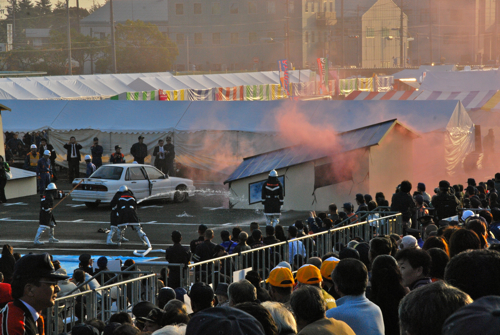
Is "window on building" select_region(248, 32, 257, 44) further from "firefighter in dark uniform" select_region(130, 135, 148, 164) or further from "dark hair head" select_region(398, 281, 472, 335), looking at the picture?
"dark hair head" select_region(398, 281, 472, 335)

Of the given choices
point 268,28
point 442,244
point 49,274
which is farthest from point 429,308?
point 268,28

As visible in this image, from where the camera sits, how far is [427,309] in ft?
8.82

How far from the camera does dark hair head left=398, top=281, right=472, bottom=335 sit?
2.66m

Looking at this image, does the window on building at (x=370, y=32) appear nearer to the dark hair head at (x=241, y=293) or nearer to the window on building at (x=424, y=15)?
the window on building at (x=424, y=15)

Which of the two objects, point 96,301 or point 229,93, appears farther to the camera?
point 229,93

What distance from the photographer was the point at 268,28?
89.8 metres

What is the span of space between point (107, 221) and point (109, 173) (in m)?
2.44

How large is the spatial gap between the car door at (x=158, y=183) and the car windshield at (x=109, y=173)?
1004 mm

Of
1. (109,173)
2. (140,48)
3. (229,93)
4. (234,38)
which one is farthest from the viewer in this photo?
(234,38)

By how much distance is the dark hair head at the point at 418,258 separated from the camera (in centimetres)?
511

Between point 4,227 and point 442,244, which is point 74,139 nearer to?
point 4,227

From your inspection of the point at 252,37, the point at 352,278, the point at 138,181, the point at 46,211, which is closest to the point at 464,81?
the point at 138,181

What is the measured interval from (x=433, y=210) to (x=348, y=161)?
22.8ft

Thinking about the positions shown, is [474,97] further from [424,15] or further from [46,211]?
[424,15]
